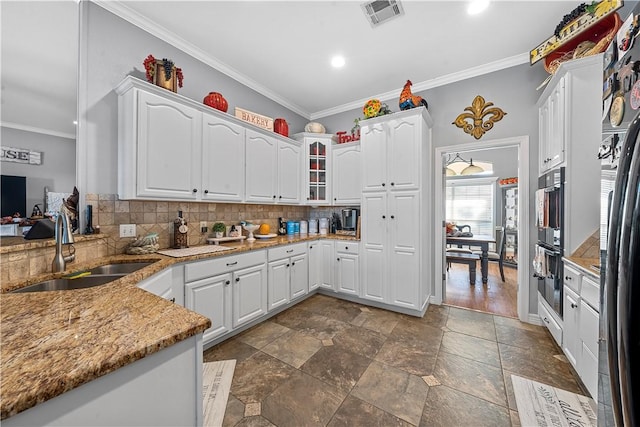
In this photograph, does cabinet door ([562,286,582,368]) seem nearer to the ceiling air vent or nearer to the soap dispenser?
the ceiling air vent

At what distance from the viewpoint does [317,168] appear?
3.63 m

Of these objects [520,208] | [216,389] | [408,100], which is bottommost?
[216,389]

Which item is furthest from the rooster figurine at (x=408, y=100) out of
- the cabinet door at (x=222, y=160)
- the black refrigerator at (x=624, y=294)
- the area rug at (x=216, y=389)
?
the area rug at (x=216, y=389)

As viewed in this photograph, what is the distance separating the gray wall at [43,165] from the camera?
1.39 metres

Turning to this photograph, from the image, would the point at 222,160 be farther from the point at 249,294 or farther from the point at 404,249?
the point at 404,249

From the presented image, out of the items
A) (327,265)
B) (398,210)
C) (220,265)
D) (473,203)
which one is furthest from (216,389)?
(473,203)

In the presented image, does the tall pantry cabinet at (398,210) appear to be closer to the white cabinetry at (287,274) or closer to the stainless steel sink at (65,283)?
the white cabinetry at (287,274)

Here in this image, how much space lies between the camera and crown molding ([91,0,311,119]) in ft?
6.52

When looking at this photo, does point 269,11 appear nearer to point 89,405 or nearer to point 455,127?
point 455,127

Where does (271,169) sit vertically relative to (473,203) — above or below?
above

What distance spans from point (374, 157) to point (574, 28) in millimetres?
1934

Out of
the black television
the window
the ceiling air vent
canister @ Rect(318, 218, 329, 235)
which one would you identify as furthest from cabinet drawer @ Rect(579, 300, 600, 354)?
the window

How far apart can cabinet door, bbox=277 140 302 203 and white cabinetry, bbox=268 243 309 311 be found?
28.4 inches

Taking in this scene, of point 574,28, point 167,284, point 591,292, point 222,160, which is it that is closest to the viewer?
point 591,292
